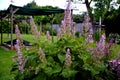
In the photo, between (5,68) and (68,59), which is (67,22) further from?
(5,68)

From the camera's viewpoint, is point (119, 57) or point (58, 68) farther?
point (119, 57)

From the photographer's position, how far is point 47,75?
3277mm

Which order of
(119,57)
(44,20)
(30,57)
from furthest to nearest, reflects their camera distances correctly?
(44,20)
(119,57)
(30,57)

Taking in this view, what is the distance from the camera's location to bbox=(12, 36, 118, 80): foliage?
3.28 m

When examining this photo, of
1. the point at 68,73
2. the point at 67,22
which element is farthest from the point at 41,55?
the point at 67,22

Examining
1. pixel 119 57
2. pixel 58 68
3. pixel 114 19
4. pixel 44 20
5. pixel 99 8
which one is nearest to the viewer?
pixel 58 68

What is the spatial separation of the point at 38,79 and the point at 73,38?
59 cm

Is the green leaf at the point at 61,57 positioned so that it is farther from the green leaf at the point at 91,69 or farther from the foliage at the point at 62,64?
the green leaf at the point at 91,69

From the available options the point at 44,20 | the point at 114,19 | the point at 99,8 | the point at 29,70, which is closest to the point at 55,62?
the point at 29,70

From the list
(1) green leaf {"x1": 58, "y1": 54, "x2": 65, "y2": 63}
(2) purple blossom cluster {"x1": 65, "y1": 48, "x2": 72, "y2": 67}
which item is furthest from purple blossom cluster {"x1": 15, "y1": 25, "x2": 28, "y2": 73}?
(2) purple blossom cluster {"x1": 65, "y1": 48, "x2": 72, "y2": 67}

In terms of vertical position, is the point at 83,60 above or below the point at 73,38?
below

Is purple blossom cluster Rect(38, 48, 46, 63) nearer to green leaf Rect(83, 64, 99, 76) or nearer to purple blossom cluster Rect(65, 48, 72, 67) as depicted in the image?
purple blossom cluster Rect(65, 48, 72, 67)

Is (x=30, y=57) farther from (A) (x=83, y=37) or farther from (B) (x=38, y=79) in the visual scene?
(A) (x=83, y=37)

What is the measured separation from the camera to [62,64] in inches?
132
